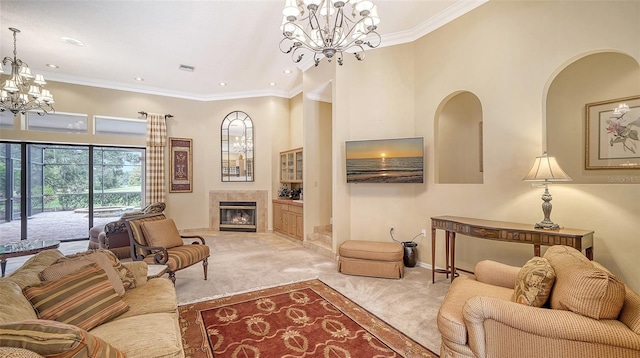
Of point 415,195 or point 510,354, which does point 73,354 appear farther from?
point 415,195

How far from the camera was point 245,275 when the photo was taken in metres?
3.96

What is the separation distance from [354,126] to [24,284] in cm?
400

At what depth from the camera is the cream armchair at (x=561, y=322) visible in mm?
1376

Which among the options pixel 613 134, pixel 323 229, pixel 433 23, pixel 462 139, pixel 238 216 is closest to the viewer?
pixel 613 134

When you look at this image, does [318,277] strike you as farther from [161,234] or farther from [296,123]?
[296,123]

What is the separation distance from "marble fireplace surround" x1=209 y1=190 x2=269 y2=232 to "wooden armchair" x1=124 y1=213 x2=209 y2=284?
3.36m

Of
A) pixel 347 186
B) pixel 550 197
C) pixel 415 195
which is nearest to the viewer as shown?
pixel 550 197

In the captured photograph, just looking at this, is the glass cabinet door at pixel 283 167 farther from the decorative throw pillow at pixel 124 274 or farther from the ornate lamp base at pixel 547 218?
the ornate lamp base at pixel 547 218

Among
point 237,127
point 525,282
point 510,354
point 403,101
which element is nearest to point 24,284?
point 510,354

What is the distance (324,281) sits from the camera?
3.69m

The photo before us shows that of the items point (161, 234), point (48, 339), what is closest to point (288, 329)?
point (48, 339)

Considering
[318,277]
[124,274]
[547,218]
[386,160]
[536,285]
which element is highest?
[386,160]

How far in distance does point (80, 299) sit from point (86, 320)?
0.14 m

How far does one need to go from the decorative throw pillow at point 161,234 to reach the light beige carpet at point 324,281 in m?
0.58
